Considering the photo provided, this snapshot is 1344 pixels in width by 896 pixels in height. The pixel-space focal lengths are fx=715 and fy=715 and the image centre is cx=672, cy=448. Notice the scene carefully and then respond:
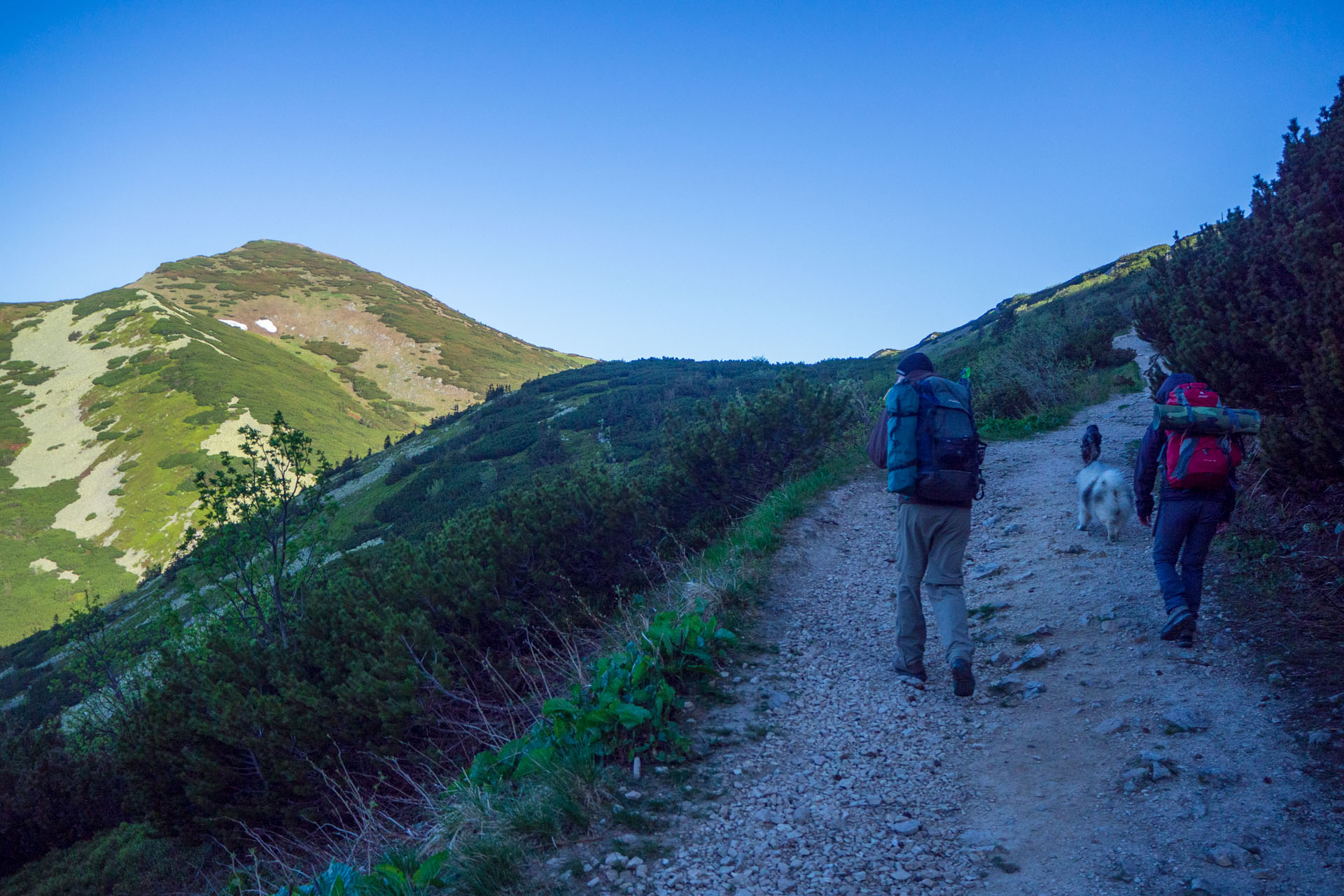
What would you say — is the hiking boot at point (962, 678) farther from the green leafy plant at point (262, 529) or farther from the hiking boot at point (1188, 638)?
the green leafy plant at point (262, 529)

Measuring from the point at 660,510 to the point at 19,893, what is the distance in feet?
38.4

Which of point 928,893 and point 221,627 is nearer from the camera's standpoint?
point 928,893

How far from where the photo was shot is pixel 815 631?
5566 mm

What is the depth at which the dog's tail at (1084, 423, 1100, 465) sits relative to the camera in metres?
8.12

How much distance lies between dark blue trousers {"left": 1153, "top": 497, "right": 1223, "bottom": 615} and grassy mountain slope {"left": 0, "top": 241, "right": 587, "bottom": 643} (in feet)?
180

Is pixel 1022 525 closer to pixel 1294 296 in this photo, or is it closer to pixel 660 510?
pixel 1294 296

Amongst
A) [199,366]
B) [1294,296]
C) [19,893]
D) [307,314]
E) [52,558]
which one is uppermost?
[307,314]

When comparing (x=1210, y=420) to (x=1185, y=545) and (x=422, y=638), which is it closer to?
(x=1185, y=545)

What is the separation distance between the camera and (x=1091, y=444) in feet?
26.8

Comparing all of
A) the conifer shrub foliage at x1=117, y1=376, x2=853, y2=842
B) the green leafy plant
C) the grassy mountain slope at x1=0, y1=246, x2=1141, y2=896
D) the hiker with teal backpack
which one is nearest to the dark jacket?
the hiker with teal backpack

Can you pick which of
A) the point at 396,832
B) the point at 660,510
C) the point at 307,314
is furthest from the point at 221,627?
the point at 307,314

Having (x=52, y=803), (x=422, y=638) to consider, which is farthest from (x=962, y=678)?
(x=52, y=803)

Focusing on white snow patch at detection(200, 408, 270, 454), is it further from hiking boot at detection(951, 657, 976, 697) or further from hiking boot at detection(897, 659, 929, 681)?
hiking boot at detection(951, 657, 976, 697)

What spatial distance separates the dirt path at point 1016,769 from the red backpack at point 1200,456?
3.18 feet
